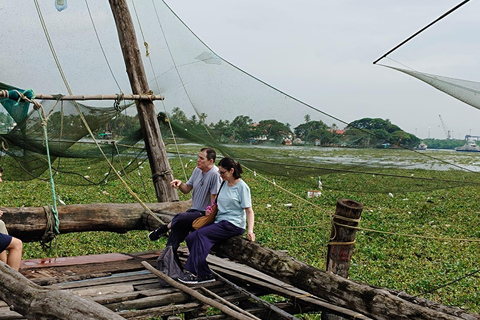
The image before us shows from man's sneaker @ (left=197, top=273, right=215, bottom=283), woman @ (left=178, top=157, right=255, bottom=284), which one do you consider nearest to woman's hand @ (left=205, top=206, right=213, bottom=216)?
woman @ (left=178, top=157, right=255, bottom=284)

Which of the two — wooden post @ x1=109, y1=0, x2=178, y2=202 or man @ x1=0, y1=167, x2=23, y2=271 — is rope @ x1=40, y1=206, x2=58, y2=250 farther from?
wooden post @ x1=109, y1=0, x2=178, y2=202

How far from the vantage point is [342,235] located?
14.2ft

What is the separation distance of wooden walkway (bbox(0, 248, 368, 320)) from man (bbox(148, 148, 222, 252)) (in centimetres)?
38

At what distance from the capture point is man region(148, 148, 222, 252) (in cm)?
480

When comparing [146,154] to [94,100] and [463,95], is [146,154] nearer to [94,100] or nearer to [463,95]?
[94,100]

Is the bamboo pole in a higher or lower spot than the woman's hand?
higher

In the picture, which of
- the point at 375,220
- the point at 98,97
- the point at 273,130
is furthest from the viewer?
the point at 375,220

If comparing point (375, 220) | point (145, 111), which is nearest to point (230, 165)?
point (145, 111)

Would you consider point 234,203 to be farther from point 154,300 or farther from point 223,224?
point 154,300

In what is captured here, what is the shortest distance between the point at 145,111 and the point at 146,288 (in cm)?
252

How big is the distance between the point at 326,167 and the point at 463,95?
1.47 metres

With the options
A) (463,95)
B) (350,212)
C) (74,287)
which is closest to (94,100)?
(74,287)

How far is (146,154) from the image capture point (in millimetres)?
6859

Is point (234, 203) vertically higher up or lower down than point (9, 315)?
higher up
